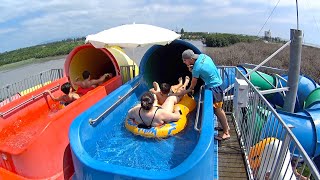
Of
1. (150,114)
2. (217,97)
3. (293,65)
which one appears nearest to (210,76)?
(217,97)

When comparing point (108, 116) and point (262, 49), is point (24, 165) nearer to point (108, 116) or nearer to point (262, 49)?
point (108, 116)

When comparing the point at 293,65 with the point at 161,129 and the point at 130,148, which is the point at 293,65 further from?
the point at 130,148

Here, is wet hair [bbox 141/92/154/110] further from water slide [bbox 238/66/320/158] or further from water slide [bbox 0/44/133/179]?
water slide [bbox 238/66/320/158]

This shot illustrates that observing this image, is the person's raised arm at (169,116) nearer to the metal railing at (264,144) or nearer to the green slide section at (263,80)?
the metal railing at (264,144)

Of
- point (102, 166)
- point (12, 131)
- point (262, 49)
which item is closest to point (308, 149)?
point (102, 166)

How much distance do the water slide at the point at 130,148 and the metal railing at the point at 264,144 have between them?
678 mm

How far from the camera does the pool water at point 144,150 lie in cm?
418

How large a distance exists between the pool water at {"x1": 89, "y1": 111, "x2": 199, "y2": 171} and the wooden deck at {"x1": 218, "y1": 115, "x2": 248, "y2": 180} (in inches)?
27.3

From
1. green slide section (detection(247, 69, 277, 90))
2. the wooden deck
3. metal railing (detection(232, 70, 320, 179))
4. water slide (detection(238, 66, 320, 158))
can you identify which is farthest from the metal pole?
the wooden deck

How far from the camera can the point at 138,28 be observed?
7.02m

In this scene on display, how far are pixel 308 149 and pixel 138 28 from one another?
202 inches

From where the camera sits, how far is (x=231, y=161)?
16.3 ft

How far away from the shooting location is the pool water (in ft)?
13.7

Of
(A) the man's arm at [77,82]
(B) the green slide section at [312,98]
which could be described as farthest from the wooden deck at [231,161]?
(B) the green slide section at [312,98]
